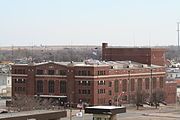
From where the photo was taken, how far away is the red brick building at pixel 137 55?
355ft

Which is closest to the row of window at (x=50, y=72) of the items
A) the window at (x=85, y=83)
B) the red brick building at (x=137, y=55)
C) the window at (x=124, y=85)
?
the window at (x=85, y=83)

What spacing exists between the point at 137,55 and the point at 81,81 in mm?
22142

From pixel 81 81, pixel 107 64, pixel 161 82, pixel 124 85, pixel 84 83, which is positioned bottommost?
pixel 124 85

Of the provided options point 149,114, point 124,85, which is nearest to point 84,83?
point 124,85

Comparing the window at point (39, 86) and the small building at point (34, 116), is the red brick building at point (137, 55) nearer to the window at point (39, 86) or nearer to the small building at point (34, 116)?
the window at point (39, 86)

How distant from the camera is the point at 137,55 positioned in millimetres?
109438

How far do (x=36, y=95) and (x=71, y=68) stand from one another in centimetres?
834

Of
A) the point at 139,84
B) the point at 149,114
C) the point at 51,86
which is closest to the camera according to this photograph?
the point at 149,114

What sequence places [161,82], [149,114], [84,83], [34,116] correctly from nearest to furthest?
[34,116] → [149,114] → [84,83] → [161,82]

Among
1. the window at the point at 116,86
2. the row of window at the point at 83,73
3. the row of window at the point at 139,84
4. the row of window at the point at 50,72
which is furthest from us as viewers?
the row of window at the point at 139,84

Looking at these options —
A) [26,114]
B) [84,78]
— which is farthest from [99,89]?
[26,114]

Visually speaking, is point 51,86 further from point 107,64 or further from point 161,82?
point 161,82

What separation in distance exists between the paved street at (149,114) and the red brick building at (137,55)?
1637cm

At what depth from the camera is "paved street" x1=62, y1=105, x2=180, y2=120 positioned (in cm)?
7694
